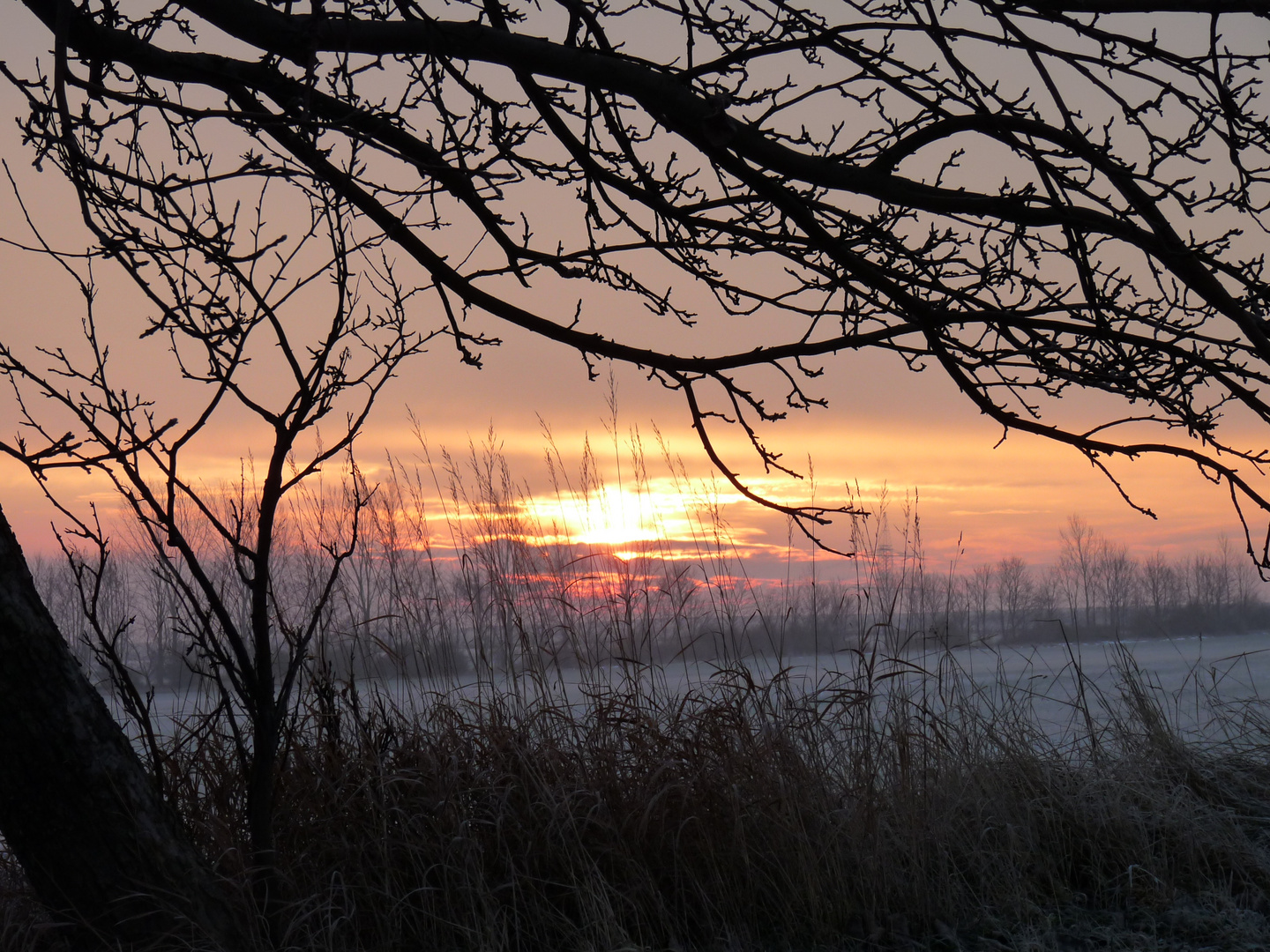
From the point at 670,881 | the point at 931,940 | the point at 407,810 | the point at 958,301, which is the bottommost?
the point at 931,940

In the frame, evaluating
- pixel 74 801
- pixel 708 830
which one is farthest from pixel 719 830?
pixel 74 801

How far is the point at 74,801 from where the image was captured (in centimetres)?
203

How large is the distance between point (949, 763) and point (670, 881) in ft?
3.68

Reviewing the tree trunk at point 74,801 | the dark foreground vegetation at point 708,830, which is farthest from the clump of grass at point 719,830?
the tree trunk at point 74,801

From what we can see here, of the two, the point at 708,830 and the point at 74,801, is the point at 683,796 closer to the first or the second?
the point at 708,830

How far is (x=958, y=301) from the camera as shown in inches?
98.7

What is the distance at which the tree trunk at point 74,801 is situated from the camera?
200cm

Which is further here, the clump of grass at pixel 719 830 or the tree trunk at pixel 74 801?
the clump of grass at pixel 719 830

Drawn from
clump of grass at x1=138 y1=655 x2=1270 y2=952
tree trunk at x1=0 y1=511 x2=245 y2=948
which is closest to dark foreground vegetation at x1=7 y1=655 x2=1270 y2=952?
clump of grass at x1=138 y1=655 x2=1270 y2=952

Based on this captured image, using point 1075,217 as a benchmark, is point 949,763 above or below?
below

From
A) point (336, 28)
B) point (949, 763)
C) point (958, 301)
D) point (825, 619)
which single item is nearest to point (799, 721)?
point (949, 763)

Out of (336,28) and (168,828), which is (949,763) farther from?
(336,28)

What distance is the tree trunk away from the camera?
2.00 m

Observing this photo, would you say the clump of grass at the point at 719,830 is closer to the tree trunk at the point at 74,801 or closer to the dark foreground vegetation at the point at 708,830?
the dark foreground vegetation at the point at 708,830
